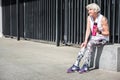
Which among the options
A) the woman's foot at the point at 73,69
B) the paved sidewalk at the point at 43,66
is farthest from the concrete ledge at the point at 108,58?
the woman's foot at the point at 73,69

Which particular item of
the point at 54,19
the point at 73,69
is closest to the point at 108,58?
the point at 73,69

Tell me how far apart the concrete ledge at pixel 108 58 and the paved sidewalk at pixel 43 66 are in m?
0.16

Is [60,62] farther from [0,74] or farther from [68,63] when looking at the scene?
[0,74]

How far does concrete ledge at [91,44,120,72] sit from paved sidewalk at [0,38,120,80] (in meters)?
0.16

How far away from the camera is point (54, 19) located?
1506 centimetres

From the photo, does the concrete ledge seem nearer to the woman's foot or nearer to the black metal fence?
the woman's foot

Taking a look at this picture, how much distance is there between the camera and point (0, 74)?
862 centimetres

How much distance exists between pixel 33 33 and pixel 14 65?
7311mm

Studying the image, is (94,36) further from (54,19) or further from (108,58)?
(54,19)

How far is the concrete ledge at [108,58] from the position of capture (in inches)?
334

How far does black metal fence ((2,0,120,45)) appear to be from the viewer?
11.9 metres

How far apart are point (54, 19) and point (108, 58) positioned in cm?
671

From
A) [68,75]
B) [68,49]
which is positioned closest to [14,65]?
[68,75]

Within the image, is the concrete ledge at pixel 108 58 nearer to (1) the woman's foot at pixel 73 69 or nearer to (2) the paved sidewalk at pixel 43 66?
(2) the paved sidewalk at pixel 43 66
